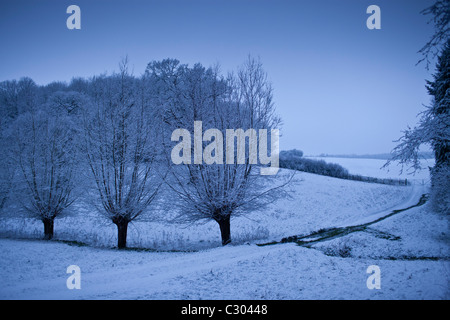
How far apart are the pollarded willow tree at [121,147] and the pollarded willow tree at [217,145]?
1.15 meters

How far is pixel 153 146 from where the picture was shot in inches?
422

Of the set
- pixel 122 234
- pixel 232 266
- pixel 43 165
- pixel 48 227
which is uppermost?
pixel 43 165

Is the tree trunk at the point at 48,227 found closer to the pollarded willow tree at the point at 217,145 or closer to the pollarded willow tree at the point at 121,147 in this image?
the pollarded willow tree at the point at 121,147

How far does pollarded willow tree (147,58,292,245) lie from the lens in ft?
32.0

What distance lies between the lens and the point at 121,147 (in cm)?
1052

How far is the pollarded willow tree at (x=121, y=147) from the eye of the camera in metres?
10.3

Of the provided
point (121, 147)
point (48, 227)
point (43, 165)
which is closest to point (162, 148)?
point (121, 147)

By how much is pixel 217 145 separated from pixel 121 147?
4810 millimetres

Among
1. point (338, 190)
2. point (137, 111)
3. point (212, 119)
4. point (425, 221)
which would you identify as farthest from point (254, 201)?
point (338, 190)

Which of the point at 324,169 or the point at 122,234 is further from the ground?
the point at 324,169

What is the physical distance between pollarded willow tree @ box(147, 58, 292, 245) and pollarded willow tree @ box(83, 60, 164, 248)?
45.1 inches

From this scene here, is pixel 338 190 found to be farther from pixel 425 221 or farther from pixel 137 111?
pixel 137 111

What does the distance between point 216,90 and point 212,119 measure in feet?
4.70

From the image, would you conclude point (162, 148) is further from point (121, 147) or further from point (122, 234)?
point (122, 234)
